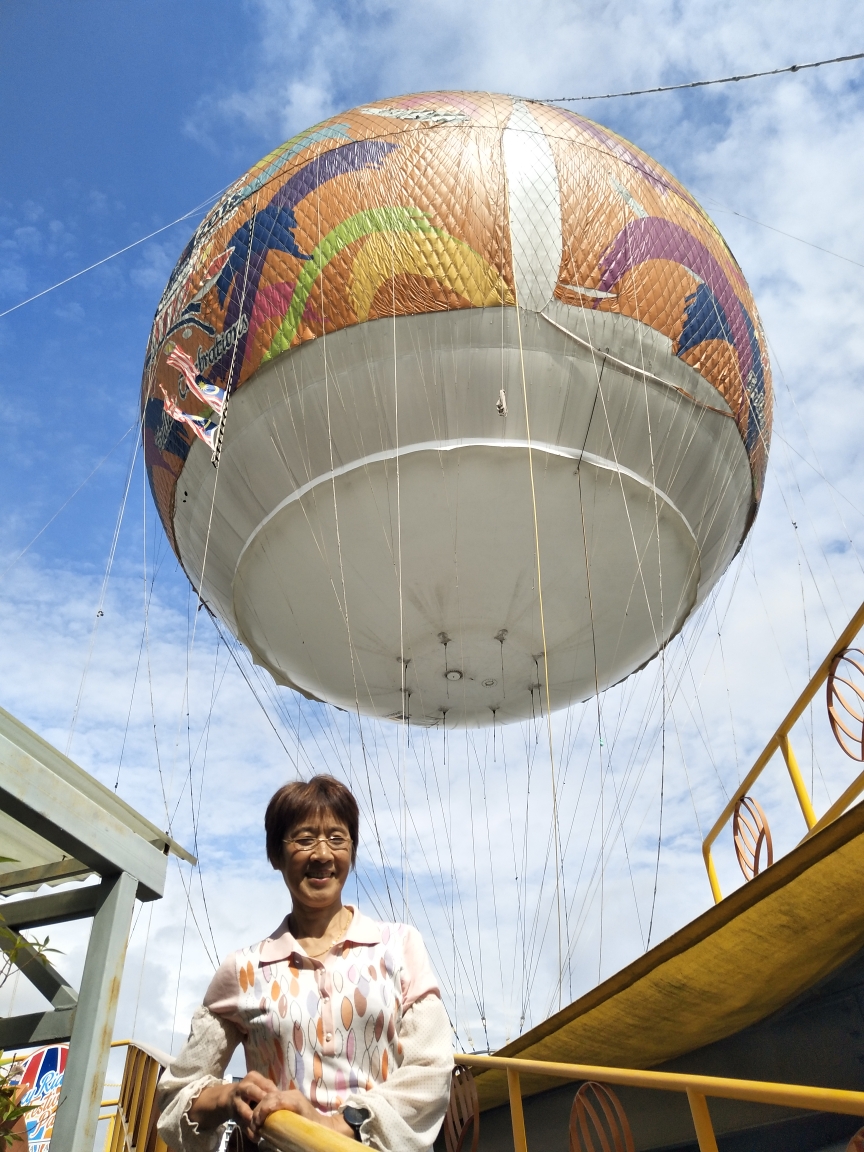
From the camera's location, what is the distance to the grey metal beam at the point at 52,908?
321 centimetres

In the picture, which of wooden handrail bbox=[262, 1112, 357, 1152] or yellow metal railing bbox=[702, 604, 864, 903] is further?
yellow metal railing bbox=[702, 604, 864, 903]

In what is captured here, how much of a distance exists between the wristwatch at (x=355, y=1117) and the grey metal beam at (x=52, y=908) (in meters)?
1.87

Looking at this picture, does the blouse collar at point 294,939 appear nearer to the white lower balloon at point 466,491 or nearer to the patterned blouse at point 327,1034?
the patterned blouse at point 327,1034

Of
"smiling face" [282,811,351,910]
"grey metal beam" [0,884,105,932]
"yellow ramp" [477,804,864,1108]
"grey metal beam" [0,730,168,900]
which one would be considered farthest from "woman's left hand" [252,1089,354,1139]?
"yellow ramp" [477,804,864,1108]

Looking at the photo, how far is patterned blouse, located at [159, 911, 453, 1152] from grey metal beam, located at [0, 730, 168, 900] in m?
1.27

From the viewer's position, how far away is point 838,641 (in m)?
4.88

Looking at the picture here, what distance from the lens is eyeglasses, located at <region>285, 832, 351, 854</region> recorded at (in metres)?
2.01

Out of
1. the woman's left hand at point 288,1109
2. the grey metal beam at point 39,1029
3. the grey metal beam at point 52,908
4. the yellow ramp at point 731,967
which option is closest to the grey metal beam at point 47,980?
the grey metal beam at point 39,1029

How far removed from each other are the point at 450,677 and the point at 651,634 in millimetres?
2624

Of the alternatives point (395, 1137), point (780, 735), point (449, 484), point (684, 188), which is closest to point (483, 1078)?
point (780, 735)

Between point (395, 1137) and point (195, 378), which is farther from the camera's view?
point (195, 378)

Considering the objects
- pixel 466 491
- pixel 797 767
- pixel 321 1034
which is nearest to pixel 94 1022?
pixel 321 1034

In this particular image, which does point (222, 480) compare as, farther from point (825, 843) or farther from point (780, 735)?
point (825, 843)

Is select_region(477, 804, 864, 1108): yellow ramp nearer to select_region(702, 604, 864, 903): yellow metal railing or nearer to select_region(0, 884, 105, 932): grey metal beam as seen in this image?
select_region(702, 604, 864, 903): yellow metal railing
